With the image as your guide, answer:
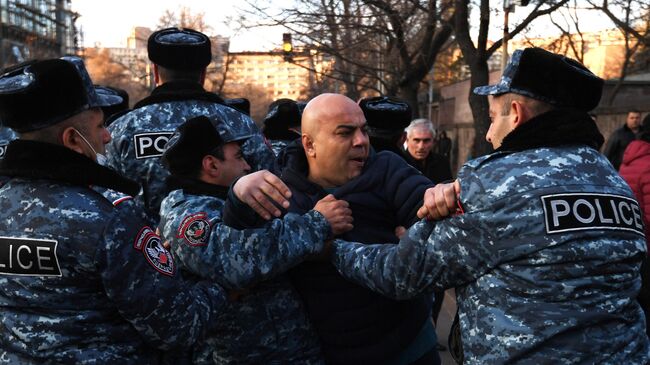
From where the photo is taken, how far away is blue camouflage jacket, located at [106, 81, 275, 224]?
142 inches

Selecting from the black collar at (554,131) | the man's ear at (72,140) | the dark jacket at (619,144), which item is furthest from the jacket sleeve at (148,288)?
the dark jacket at (619,144)

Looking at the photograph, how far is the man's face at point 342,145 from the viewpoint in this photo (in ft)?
9.13

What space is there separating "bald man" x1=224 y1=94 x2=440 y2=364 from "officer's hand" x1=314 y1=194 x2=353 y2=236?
11 cm

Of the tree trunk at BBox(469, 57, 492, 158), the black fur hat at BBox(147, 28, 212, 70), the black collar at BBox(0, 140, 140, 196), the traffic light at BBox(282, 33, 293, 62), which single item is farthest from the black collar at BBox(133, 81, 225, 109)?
the traffic light at BBox(282, 33, 293, 62)

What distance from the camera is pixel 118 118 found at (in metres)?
3.80

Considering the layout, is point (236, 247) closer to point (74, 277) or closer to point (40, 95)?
point (74, 277)

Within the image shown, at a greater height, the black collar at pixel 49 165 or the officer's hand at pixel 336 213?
the black collar at pixel 49 165

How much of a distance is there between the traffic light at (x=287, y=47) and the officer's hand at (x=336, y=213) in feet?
32.3

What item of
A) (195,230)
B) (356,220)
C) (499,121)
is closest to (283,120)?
(356,220)

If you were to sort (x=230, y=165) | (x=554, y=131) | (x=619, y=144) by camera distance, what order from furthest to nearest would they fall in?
(x=619, y=144) → (x=230, y=165) → (x=554, y=131)

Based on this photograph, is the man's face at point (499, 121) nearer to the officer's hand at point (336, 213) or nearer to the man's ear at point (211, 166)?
the officer's hand at point (336, 213)

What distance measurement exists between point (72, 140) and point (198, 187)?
0.58m

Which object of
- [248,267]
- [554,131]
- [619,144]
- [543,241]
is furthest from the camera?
[619,144]

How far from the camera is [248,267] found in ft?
7.86
